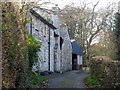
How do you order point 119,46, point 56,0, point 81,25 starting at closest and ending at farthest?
point 56,0 → point 119,46 → point 81,25

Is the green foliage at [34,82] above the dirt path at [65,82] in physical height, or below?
above

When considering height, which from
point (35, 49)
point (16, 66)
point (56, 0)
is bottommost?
point (16, 66)

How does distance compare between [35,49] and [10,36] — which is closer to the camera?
[10,36]

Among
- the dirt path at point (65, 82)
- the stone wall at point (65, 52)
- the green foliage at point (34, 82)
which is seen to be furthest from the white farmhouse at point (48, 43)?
the green foliage at point (34, 82)

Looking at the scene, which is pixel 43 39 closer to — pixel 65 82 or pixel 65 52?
pixel 65 82

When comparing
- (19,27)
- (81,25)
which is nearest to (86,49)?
(81,25)

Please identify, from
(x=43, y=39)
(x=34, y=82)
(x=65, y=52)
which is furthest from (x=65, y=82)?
(x=65, y=52)

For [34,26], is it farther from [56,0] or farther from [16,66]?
[16,66]

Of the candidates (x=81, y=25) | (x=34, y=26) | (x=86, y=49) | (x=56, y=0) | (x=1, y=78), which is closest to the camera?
(x=1, y=78)

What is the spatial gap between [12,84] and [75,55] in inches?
981

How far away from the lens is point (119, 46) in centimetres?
Result: 1814

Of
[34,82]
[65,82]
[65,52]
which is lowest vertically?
[65,82]

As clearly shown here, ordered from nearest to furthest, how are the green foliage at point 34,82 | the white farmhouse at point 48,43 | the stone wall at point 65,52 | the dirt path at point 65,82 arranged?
1. the green foliage at point 34,82
2. the dirt path at point 65,82
3. the white farmhouse at point 48,43
4. the stone wall at point 65,52

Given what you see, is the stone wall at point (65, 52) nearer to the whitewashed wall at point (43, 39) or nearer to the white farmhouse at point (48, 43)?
the white farmhouse at point (48, 43)
